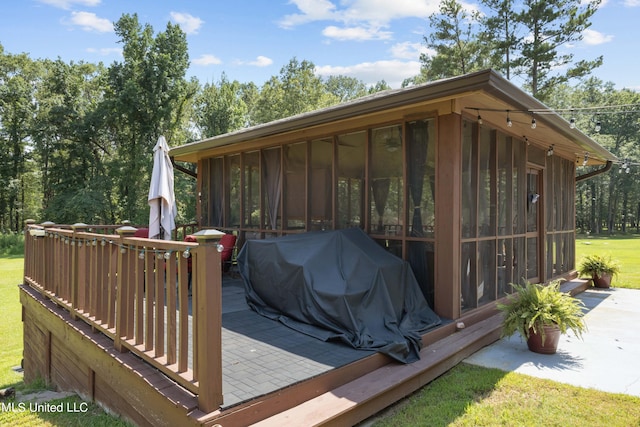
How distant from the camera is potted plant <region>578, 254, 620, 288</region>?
747 centimetres

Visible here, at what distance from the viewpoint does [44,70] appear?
23.2 meters

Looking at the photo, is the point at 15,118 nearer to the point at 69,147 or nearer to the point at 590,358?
the point at 69,147

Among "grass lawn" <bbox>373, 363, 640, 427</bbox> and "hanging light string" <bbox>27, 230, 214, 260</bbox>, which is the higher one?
"hanging light string" <bbox>27, 230, 214, 260</bbox>

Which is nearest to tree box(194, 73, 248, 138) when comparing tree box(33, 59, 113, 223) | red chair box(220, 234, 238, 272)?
tree box(33, 59, 113, 223)

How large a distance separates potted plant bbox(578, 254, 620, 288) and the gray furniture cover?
5461 mm

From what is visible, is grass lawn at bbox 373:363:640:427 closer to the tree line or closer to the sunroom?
the sunroom

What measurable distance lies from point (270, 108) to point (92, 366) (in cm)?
1998

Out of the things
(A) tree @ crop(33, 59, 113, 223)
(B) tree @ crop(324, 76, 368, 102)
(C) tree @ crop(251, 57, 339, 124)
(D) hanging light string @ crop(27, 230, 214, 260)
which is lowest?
(D) hanging light string @ crop(27, 230, 214, 260)

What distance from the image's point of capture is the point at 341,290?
11.8 ft

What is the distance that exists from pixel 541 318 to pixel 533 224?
280 cm

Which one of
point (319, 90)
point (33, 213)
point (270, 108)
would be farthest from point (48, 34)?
point (33, 213)

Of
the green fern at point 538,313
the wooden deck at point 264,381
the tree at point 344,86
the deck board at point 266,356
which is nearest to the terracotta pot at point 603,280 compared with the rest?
the green fern at point 538,313

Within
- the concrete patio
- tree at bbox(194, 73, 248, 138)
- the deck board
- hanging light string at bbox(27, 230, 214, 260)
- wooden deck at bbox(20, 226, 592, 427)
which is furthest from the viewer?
tree at bbox(194, 73, 248, 138)

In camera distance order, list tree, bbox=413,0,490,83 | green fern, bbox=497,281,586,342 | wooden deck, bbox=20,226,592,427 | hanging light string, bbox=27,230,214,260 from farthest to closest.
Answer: tree, bbox=413,0,490,83 < green fern, bbox=497,281,586,342 < hanging light string, bbox=27,230,214,260 < wooden deck, bbox=20,226,592,427
